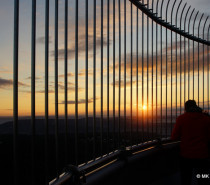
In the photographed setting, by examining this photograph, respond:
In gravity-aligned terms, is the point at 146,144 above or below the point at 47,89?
below

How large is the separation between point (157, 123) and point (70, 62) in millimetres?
2876

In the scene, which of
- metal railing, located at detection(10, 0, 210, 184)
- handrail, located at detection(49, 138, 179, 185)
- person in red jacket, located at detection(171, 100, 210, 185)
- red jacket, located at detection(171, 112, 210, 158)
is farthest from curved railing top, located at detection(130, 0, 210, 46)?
handrail, located at detection(49, 138, 179, 185)

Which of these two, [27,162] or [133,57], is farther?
[133,57]

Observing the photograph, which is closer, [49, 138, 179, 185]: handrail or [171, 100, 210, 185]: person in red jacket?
[49, 138, 179, 185]: handrail

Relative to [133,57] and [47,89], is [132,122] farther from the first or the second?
[47,89]

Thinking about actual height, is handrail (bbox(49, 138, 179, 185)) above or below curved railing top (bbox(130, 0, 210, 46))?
below

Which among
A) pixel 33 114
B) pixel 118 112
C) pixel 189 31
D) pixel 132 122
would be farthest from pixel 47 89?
pixel 189 31

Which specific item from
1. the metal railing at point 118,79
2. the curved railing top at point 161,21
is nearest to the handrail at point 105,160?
the metal railing at point 118,79

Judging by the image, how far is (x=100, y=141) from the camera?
3648 mm

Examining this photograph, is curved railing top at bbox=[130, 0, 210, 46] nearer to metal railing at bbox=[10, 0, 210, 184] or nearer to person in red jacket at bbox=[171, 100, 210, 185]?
metal railing at bbox=[10, 0, 210, 184]

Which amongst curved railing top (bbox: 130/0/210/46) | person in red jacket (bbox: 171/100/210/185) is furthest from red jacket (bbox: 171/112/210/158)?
curved railing top (bbox: 130/0/210/46)

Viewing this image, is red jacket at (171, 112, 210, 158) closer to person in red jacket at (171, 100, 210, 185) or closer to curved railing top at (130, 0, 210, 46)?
person in red jacket at (171, 100, 210, 185)

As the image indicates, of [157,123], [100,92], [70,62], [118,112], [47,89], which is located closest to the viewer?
[47,89]

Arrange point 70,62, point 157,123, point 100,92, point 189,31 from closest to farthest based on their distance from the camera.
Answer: point 70,62
point 100,92
point 157,123
point 189,31
